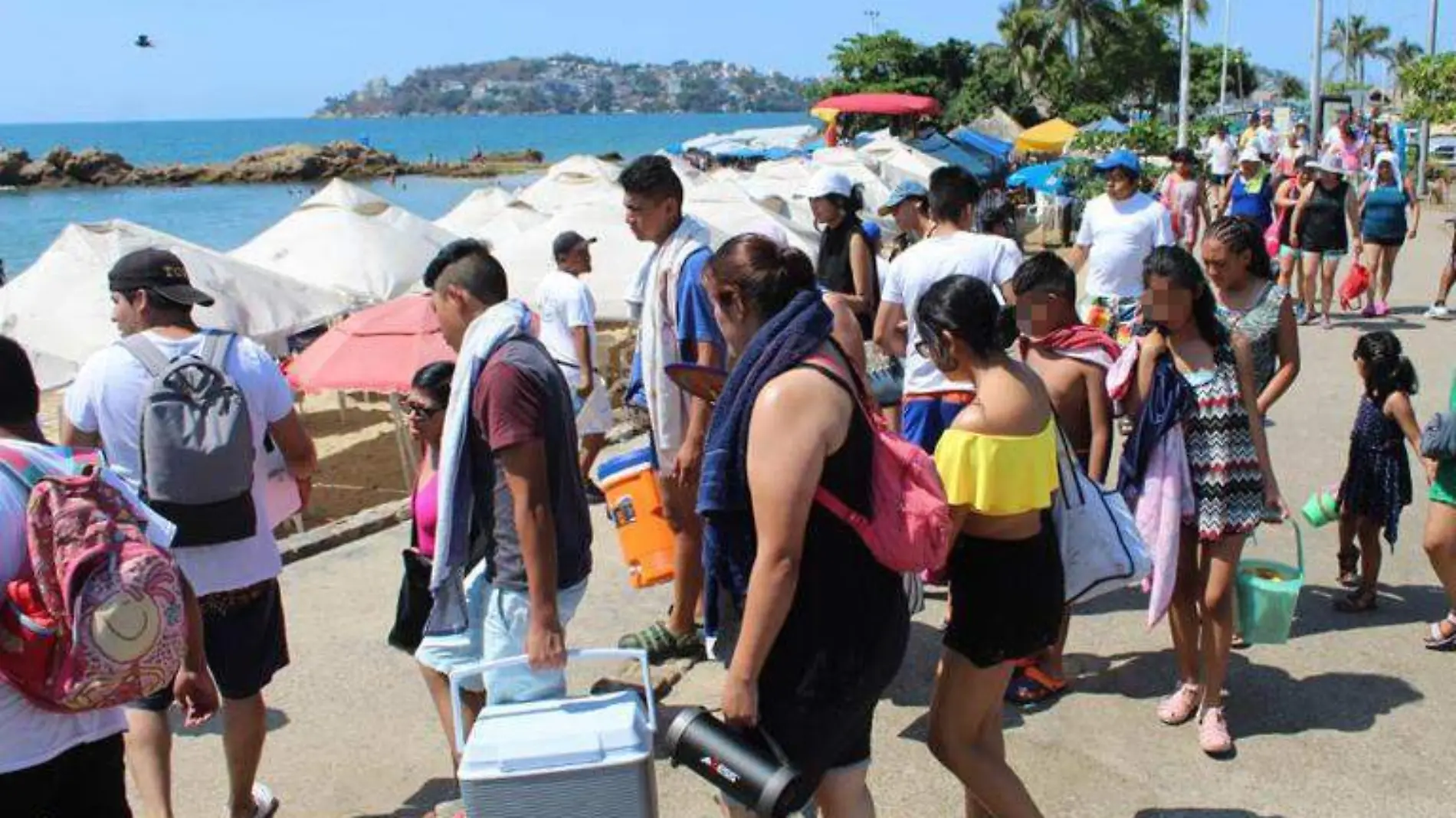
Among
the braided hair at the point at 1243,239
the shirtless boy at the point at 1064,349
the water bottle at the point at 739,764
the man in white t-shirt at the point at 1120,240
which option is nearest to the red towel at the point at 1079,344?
the shirtless boy at the point at 1064,349

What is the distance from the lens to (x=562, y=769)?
277cm

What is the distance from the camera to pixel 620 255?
12.4 m

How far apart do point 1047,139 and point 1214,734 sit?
34734 mm

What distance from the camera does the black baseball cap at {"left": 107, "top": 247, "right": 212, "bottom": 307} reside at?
12.2ft

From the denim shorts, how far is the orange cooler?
55.3 inches

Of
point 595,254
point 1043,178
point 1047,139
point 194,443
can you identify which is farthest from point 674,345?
point 1047,139

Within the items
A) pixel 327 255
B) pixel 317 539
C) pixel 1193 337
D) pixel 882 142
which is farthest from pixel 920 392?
pixel 882 142

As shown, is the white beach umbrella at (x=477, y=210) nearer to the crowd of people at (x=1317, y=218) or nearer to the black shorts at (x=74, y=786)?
the crowd of people at (x=1317, y=218)

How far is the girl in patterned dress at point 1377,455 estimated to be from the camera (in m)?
5.36

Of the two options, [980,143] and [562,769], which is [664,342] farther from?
[980,143]

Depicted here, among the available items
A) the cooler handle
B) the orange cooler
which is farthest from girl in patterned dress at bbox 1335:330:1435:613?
the cooler handle

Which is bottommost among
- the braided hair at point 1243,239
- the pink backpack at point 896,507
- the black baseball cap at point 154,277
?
the pink backpack at point 896,507

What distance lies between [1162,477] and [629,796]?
2.20m

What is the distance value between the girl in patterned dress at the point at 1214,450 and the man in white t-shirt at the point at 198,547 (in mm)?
2810
